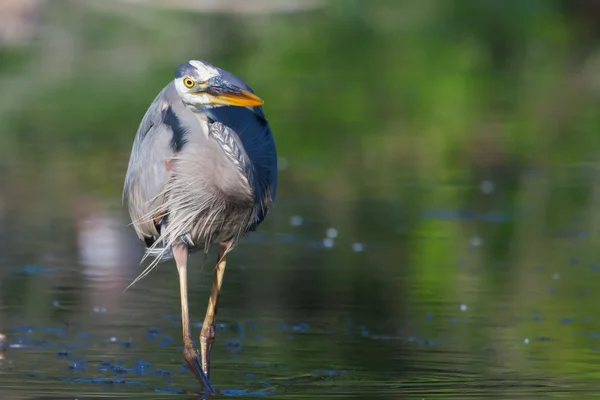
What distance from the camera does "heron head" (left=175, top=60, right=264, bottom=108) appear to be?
6781 millimetres

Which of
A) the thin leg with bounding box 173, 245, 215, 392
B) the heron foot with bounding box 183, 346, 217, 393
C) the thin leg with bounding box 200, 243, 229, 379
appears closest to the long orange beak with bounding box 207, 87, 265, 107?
the thin leg with bounding box 173, 245, 215, 392

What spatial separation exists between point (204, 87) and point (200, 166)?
1.32ft

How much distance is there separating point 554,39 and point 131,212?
72.1ft

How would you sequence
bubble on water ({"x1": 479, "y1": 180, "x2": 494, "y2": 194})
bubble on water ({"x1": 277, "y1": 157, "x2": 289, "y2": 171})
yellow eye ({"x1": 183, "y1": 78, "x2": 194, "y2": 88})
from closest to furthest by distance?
yellow eye ({"x1": 183, "y1": 78, "x2": 194, "y2": 88}), bubble on water ({"x1": 479, "y1": 180, "x2": 494, "y2": 194}), bubble on water ({"x1": 277, "y1": 157, "x2": 289, "y2": 171})

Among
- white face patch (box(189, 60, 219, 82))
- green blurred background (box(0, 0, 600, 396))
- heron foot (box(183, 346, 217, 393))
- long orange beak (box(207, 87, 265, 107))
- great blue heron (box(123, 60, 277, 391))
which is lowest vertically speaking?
green blurred background (box(0, 0, 600, 396))

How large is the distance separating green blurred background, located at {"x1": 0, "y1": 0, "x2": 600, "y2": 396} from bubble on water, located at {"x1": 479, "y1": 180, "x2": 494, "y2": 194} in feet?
0.11

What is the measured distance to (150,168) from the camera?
7.18 meters

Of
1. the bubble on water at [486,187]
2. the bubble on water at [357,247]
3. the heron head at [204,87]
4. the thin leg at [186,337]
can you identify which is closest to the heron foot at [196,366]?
the thin leg at [186,337]

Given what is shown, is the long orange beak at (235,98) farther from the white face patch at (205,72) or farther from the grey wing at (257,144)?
the grey wing at (257,144)

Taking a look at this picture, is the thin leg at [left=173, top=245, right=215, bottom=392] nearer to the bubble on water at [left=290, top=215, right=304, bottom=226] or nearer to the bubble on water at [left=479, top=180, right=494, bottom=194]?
the bubble on water at [left=290, top=215, right=304, bottom=226]

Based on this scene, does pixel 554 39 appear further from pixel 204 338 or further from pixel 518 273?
pixel 204 338

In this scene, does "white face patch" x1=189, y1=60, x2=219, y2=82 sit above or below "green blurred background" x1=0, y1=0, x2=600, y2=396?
above

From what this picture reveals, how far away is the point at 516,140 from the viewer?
54.2 ft

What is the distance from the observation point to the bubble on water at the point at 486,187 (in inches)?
513
